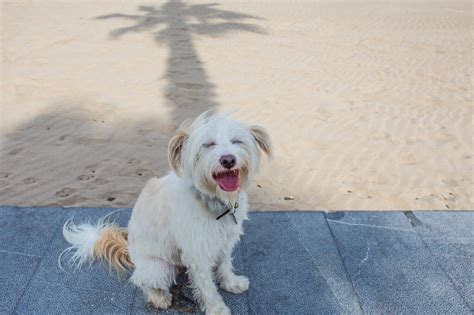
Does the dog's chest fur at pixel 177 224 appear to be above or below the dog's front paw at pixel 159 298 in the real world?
above

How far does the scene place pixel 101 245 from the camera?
3.38 meters

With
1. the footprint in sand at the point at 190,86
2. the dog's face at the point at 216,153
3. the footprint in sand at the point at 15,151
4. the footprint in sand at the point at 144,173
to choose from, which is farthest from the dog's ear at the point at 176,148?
the footprint in sand at the point at 190,86

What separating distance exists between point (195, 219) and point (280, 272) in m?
1.11

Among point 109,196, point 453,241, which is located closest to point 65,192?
point 109,196

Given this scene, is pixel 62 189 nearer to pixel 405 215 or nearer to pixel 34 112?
pixel 34 112

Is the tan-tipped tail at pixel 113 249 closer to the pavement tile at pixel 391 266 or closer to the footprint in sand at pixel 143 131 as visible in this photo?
the pavement tile at pixel 391 266

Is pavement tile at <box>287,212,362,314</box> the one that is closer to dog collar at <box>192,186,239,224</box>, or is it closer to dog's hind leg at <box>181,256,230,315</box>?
dog's hind leg at <box>181,256,230,315</box>

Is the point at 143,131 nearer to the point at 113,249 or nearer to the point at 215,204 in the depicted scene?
the point at 113,249

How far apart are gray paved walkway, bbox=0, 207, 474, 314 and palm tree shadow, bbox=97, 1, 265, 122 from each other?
2911 millimetres

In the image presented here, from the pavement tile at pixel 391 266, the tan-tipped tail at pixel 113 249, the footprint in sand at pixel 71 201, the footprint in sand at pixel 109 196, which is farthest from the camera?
the footprint in sand at pixel 109 196

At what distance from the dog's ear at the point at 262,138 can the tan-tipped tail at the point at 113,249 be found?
1504 millimetres

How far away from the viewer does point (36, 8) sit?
12453 mm

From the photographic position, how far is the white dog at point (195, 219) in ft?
8.13

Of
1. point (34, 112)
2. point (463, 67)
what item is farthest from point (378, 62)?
point (34, 112)
